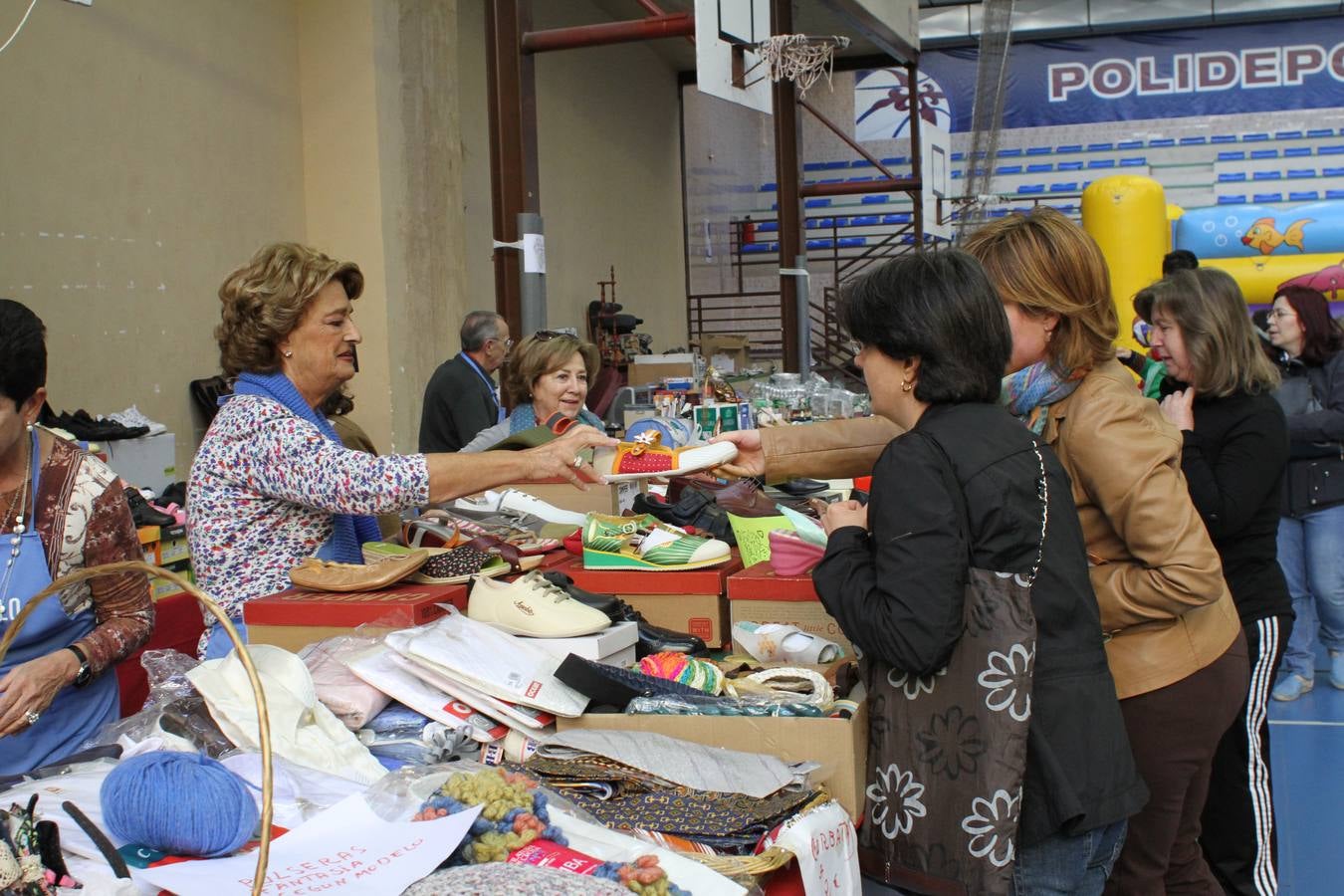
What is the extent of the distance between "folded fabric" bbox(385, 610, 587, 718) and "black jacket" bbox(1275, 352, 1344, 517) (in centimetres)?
371

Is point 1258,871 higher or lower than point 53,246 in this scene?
lower

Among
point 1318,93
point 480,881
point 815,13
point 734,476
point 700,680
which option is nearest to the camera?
point 480,881

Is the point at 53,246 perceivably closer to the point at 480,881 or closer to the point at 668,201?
the point at 480,881

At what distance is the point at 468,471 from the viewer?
7.14ft

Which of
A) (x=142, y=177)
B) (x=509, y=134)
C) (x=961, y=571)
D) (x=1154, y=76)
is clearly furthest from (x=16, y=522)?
(x=1154, y=76)

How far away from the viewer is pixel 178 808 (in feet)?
4.22

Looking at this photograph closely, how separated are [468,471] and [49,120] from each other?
4.62 meters

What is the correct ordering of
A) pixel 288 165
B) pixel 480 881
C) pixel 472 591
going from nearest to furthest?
1. pixel 480 881
2. pixel 472 591
3. pixel 288 165

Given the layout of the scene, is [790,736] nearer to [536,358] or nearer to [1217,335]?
[1217,335]

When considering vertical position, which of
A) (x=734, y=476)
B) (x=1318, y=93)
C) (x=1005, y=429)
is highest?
(x=1318, y=93)

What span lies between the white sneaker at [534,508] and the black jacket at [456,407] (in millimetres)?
2278

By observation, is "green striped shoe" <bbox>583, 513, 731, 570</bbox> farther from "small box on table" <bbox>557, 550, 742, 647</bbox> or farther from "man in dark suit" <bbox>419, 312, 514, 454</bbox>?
"man in dark suit" <bbox>419, 312, 514, 454</bbox>

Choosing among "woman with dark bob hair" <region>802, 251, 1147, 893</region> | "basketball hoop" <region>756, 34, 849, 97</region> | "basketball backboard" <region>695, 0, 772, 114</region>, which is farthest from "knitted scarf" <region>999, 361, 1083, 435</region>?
"basketball hoop" <region>756, 34, 849, 97</region>

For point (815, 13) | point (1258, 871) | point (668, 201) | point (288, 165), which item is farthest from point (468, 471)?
point (668, 201)
